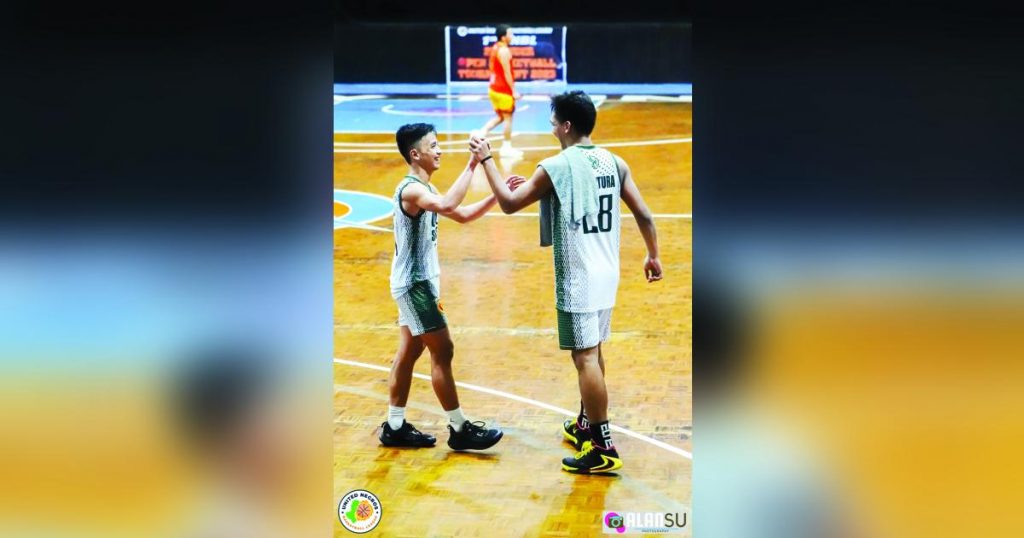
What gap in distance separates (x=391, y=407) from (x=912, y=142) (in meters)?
4.72

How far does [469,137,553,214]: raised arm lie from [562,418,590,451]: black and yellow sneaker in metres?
1.08

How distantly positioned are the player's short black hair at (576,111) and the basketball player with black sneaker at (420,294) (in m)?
0.60

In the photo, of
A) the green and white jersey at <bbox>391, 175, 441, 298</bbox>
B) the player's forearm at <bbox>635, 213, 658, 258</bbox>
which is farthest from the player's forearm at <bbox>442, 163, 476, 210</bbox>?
the player's forearm at <bbox>635, 213, 658, 258</bbox>

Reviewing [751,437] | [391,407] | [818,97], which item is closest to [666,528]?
[751,437]

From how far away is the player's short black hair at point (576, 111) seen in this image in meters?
5.45

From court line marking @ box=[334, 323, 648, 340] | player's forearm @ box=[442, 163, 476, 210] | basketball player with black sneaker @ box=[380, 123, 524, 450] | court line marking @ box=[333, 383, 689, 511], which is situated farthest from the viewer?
court line marking @ box=[334, 323, 648, 340]

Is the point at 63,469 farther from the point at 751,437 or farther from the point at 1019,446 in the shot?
the point at 1019,446

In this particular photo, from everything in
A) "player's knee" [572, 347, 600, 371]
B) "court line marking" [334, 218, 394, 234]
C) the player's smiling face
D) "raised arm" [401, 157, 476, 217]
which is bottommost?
"player's knee" [572, 347, 600, 371]

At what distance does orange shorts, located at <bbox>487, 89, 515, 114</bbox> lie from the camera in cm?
605

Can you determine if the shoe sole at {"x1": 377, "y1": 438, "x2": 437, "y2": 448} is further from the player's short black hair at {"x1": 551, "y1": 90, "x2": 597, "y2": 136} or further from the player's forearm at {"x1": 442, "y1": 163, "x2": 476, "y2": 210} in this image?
the player's short black hair at {"x1": 551, "y1": 90, "x2": 597, "y2": 136}

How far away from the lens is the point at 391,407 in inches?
225

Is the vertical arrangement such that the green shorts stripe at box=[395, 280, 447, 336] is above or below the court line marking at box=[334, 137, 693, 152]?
below

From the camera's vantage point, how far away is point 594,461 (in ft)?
17.9

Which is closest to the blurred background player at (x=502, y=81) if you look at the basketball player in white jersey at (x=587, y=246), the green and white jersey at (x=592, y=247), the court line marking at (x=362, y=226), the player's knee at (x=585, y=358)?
the basketball player in white jersey at (x=587, y=246)
